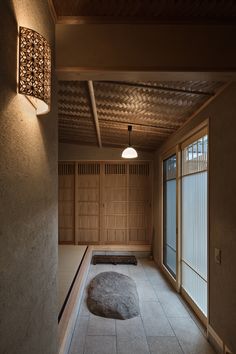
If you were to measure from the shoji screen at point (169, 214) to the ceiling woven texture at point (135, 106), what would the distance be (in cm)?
55

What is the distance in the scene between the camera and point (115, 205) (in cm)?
550

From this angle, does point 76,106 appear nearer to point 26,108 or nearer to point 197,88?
point 197,88

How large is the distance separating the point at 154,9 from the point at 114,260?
4296mm

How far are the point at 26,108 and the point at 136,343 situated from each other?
236cm

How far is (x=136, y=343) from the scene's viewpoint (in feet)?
7.54

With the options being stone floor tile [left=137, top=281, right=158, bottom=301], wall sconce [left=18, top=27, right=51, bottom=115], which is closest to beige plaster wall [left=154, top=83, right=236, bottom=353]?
stone floor tile [left=137, top=281, right=158, bottom=301]

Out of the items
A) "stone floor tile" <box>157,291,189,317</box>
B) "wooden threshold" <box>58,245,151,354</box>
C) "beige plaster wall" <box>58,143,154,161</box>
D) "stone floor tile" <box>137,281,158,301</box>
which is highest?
"beige plaster wall" <box>58,143,154,161</box>

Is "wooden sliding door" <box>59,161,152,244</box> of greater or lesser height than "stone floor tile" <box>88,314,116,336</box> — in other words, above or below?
above

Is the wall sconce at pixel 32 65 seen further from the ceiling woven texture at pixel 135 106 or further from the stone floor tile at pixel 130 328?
the stone floor tile at pixel 130 328

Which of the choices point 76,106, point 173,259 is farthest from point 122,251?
point 76,106

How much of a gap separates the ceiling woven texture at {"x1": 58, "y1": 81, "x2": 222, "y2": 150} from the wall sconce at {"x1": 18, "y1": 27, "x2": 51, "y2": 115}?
1.24 metres

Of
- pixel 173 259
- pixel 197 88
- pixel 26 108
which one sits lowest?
pixel 173 259

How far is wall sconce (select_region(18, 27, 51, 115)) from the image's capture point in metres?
0.94

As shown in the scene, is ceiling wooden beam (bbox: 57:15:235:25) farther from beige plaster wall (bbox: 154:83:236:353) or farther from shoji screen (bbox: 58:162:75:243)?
shoji screen (bbox: 58:162:75:243)
